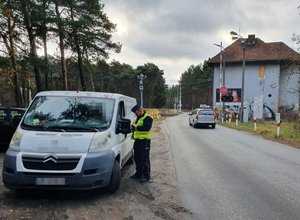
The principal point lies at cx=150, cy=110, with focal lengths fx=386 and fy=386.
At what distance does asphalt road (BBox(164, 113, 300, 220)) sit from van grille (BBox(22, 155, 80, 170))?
2094 millimetres

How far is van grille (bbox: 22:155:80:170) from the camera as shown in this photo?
6543 mm

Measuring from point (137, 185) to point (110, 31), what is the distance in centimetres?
3015

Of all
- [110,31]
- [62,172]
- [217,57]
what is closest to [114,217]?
[62,172]

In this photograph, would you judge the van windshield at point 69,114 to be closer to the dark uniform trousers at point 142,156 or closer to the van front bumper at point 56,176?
the van front bumper at point 56,176

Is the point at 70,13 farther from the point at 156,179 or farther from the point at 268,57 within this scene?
the point at 268,57

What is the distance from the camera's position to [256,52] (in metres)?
60.6

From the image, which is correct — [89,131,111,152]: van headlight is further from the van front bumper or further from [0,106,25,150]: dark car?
[0,106,25,150]: dark car

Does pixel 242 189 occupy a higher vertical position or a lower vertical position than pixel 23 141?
lower

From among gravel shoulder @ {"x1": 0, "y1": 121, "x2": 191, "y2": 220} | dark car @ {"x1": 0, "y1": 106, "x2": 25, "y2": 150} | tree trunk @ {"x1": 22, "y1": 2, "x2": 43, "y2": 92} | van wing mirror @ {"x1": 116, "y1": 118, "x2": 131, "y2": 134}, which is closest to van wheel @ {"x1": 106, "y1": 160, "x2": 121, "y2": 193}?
gravel shoulder @ {"x1": 0, "y1": 121, "x2": 191, "y2": 220}

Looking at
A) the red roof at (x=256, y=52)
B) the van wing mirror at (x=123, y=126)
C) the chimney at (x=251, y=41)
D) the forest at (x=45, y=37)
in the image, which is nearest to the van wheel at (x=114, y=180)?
the van wing mirror at (x=123, y=126)

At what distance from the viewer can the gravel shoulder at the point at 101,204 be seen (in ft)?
19.6

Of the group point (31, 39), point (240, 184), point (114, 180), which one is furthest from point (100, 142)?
point (31, 39)

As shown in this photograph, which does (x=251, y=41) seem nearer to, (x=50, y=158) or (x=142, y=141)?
(x=142, y=141)

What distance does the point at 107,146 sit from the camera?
7.16m
